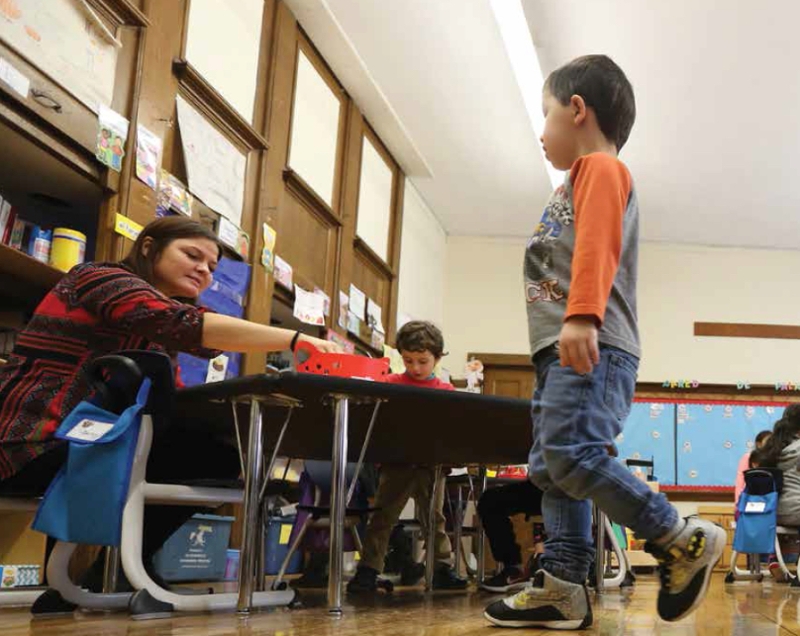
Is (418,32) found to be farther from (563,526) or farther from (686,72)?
(563,526)

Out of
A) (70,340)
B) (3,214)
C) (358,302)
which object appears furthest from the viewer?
(358,302)

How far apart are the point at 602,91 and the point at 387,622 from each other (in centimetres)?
112

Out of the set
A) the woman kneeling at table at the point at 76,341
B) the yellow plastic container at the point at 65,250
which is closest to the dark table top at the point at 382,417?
the woman kneeling at table at the point at 76,341

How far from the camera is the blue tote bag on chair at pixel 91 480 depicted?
174 centimetres

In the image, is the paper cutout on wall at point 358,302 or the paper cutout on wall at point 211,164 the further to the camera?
the paper cutout on wall at point 358,302

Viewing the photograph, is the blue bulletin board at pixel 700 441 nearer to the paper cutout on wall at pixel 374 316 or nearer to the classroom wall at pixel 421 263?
the classroom wall at pixel 421 263

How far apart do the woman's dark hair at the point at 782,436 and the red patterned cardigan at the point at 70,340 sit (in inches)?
178

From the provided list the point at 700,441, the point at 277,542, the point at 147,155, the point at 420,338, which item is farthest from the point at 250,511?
the point at 700,441

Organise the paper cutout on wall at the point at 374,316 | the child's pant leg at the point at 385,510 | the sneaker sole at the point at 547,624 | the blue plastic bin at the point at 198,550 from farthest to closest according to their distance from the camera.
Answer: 1. the paper cutout on wall at the point at 374,316
2. the blue plastic bin at the point at 198,550
3. the child's pant leg at the point at 385,510
4. the sneaker sole at the point at 547,624

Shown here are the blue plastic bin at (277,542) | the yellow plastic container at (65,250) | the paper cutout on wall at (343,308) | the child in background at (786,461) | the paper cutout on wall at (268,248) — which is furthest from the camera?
the paper cutout on wall at (343,308)

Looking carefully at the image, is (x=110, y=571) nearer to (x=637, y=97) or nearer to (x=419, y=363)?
(x=419, y=363)

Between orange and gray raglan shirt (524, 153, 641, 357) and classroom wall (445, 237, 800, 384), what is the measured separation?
697 cm

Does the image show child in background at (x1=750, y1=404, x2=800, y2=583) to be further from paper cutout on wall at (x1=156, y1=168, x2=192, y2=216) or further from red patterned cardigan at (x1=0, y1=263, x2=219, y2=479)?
red patterned cardigan at (x1=0, y1=263, x2=219, y2=479)

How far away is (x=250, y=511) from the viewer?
1.85 meters
